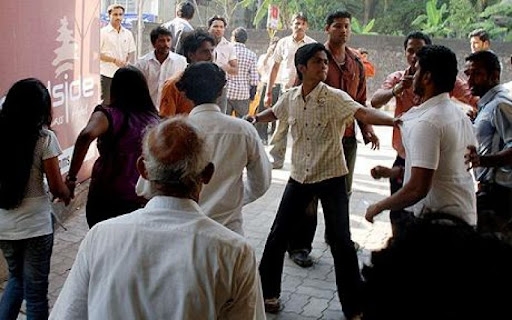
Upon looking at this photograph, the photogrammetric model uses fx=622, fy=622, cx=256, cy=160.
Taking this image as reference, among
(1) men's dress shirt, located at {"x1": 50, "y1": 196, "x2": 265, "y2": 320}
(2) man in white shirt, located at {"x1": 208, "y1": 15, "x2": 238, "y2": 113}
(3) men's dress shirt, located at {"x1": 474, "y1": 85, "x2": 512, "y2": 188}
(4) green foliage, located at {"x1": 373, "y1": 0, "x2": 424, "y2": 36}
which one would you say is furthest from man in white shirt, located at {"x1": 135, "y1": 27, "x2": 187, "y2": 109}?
(4) green foliage, located at {"x1": 373, "y1": 0, "x2": 424, "y2": 36}

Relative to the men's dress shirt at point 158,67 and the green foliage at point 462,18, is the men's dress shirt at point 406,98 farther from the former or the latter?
the green foliage at point 462,18

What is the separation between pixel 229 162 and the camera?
323 centimetres

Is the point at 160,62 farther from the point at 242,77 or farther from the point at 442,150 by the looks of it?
the point at 442,150

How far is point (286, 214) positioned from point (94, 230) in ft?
7.42

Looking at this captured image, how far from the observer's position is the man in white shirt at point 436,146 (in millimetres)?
3090

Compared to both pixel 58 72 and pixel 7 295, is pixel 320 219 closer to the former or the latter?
pixel 58 72

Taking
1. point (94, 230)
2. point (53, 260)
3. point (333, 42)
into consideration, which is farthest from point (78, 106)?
point (94, 230)

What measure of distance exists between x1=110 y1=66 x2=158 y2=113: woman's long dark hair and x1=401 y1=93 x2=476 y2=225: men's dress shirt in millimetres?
1525

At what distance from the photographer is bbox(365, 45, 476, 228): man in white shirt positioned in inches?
122

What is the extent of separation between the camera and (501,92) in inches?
165

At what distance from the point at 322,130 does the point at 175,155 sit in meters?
2.25

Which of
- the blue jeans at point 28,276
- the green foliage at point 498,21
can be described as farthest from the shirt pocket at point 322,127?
the green foliage at point 498,21

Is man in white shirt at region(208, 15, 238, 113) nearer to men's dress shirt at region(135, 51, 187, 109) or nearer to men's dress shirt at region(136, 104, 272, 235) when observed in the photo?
men's dress shirt at region(135, 51, 187, 109)

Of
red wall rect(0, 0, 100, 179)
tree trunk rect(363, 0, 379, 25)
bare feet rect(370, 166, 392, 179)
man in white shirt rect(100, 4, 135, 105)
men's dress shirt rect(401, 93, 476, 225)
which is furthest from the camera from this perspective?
tree trunk rect(363, 0, 379, 25)
